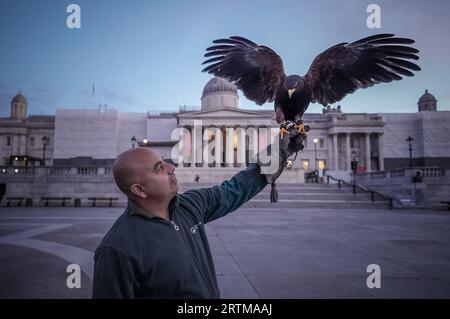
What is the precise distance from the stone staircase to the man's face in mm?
23989

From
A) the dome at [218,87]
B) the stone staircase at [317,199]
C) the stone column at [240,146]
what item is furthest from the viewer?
the dome at [218,87]

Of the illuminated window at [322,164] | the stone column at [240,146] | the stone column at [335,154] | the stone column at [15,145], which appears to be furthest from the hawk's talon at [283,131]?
the stone column at [15,145]

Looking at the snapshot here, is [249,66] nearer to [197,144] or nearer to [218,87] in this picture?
[197,144]

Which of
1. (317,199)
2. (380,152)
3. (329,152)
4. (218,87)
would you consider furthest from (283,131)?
(329,152)

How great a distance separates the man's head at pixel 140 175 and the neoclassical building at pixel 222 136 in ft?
161

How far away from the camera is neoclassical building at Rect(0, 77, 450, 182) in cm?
5938

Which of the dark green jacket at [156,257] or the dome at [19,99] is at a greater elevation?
the dome at [19,99]

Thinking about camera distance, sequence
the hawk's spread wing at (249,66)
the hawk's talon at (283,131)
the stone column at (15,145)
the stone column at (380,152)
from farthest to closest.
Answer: the stone column at (15,145)
the stone column at (380,152)
the hawk's spread wing at (249,66)
the hawk's talon at (283,131)

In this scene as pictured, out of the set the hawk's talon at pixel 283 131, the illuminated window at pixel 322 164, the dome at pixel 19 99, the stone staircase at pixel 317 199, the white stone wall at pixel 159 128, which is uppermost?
the dome at pixel 19 99

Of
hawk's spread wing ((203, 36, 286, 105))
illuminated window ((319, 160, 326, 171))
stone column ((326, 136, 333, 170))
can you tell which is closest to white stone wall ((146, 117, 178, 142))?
illuminated window ((319, 160, 326, 171))

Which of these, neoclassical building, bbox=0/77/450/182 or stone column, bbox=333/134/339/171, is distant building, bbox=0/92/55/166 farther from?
stone column, bbox=333/134/339/171

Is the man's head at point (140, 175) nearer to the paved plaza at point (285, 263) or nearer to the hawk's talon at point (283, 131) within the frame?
the hawk's talon at point (283, 131)

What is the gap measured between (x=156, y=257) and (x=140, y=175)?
1.59 feet

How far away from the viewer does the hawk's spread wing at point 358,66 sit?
232cm
